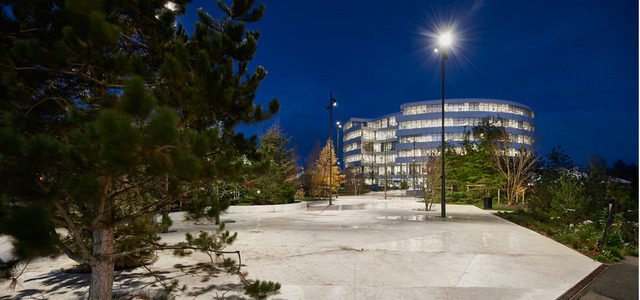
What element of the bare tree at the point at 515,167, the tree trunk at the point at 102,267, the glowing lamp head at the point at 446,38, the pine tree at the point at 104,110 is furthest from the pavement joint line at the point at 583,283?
the bare tree at the point at 515,167

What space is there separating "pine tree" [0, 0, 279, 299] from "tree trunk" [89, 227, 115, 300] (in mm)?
13

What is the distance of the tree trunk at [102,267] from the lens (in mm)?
3926

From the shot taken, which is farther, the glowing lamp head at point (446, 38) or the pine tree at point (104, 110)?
the glowing lamp head at point (446, 38)

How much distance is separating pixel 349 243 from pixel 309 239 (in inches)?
54.9

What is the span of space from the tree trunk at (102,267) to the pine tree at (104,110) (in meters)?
0.01

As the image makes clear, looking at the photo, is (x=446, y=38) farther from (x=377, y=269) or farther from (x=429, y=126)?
(x=429, y=126)

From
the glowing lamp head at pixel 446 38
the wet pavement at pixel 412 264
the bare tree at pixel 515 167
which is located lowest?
the wet pavement at pixel 412 264

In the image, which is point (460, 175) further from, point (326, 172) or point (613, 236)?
point (613, 236)

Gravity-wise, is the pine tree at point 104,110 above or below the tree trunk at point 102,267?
above

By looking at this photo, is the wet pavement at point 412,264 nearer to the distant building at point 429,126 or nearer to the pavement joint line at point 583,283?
the pavement joint line at point 583,283

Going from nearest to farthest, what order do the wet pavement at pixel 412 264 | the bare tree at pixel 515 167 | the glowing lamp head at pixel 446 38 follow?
the wet pavement at pixel 412 264
the glowing lamp head at pixel 446 38
the bare tree at pixel 515 167

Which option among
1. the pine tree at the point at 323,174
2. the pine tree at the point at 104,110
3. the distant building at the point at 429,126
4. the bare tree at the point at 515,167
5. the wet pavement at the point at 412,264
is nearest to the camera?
the pine tree at the point at 104,110

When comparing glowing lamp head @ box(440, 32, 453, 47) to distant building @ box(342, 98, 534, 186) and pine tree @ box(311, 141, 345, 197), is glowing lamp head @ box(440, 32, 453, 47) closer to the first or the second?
pine tree @ box(311, 141, 345, 197)

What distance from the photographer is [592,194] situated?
11797 millimetres
